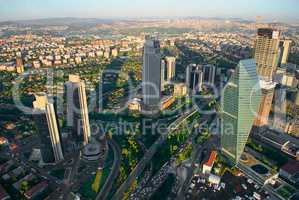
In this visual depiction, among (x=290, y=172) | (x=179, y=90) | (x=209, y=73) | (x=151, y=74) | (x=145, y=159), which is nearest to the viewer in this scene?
(x=290, y=172)

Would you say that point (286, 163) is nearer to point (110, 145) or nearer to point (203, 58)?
point (110, 145)

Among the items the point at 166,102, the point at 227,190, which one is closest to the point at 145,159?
the point at 227,190

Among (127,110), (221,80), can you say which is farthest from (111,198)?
(221,80)

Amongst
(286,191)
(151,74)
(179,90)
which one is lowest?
(286,191)

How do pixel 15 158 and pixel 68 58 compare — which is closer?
pixel 15 158

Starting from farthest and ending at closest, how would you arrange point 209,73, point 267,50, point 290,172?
point 209,73 < point 267,50 < point 290,172

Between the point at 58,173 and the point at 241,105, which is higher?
the point at 241,105

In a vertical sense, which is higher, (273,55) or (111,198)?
(273,55)

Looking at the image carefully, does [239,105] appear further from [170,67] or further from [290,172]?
[170,67]
